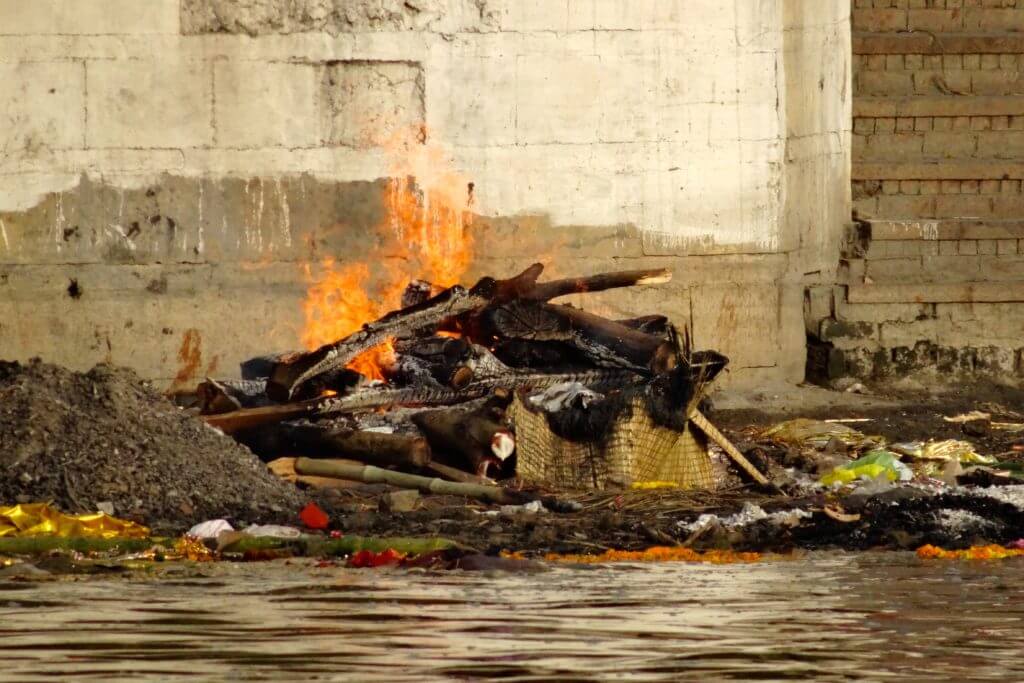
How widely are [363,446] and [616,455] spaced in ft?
4.81

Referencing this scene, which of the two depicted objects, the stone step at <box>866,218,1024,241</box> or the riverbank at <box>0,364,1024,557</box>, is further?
the stone step at <box>866,218,1024,241</box>

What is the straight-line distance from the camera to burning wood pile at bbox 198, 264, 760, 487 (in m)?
12.5

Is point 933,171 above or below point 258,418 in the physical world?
above

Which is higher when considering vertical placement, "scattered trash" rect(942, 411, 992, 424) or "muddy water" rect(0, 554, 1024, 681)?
"scattered trash" rect(942, 411, 992, 424)

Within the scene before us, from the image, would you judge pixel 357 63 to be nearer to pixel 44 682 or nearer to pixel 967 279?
pixel 967 279

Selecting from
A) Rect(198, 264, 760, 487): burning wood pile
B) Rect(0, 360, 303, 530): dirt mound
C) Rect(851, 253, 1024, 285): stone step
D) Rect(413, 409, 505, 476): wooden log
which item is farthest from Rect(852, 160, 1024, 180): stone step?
Rect(0, 360, 303, 530): dirt mound

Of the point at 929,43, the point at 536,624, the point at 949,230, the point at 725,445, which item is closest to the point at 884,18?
the point at 929,43

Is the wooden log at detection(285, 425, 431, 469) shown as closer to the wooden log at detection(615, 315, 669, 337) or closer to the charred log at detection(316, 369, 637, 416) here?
the charred log at detection(316, 369, 637, 416)

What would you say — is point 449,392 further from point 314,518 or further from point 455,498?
point 314,518

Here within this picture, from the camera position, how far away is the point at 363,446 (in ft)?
41.5

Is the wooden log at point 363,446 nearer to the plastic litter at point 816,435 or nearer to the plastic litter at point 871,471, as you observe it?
the plastic litter at point 871,471

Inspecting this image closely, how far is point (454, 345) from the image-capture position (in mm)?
13539

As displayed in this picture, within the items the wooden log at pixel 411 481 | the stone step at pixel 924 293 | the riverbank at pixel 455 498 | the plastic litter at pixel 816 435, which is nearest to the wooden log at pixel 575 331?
the riverbank at pixel 455 498

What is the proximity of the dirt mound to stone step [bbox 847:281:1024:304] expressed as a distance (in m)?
5.38
